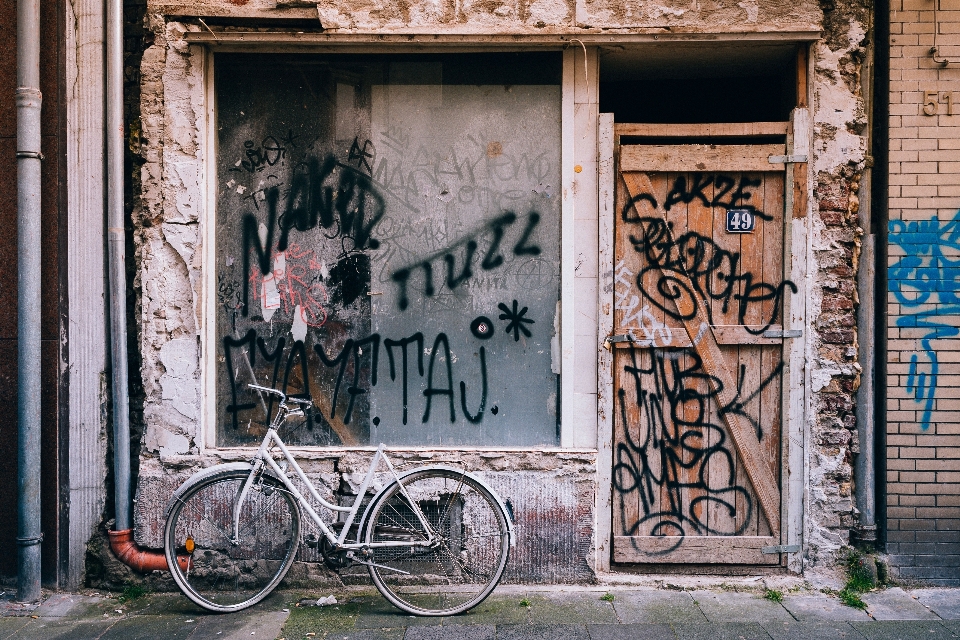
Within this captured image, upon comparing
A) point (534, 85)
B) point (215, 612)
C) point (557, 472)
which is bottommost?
point (215, 612)

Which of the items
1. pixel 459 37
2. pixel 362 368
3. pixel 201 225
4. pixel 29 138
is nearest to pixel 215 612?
pixel 362 368

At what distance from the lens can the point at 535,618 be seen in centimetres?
416

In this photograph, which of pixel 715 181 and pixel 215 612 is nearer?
pixel 215 612

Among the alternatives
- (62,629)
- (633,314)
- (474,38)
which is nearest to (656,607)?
(633,314)

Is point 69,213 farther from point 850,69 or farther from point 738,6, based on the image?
point 850,69

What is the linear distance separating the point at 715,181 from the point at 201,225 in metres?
3.38

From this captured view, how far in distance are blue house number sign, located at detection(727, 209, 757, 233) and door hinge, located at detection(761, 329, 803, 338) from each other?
2.20 ft

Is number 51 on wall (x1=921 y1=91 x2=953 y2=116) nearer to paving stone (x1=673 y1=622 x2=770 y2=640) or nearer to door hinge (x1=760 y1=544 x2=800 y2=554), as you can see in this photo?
door hinge (x1=760 y1=544 x2=800 y2=554)

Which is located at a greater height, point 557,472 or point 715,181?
point 715,181

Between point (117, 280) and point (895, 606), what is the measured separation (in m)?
5.18

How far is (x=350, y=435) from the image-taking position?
482cm

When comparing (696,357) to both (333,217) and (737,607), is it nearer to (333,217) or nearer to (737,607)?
(737,607)

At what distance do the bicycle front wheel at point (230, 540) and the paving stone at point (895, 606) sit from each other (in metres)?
3.49

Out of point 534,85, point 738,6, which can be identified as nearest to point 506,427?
point 534,85
